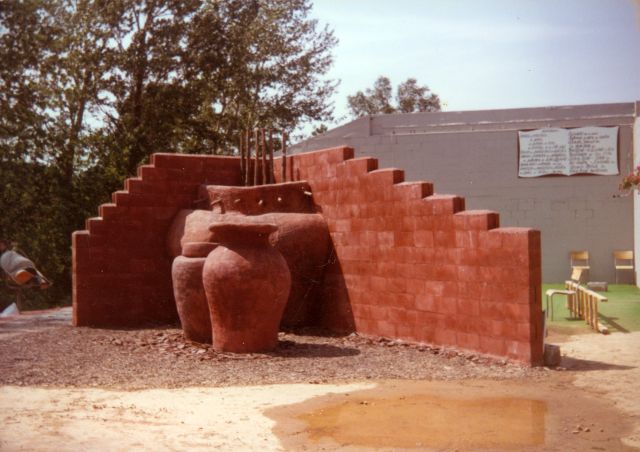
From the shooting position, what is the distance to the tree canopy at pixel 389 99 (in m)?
35.2

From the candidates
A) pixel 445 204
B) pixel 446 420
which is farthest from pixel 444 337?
pixel 446 420

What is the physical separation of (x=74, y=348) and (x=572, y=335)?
6342 millimetres

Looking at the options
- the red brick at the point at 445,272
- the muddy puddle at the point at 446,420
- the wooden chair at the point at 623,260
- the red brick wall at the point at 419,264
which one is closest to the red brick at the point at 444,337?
the red brick wall at the point at 419,264

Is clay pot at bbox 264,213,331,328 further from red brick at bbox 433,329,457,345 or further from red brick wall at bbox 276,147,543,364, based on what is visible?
red brick at bbox 433,329,457,345

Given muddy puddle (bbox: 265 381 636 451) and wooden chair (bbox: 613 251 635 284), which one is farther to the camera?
wooden chair (bbox: 613 251 635 284)

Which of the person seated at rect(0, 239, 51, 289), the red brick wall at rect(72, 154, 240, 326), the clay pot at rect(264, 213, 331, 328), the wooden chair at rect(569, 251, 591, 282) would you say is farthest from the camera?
the wooden chair at rect(569, 251, 591, 282)

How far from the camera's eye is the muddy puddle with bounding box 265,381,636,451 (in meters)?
5.16

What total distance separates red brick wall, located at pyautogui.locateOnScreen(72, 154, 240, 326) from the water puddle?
571cm

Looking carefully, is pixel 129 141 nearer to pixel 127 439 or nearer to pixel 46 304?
pixel 46 304

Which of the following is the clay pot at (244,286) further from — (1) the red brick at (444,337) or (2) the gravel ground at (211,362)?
(1) the red brick at (444,337)

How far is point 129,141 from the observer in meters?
20.6

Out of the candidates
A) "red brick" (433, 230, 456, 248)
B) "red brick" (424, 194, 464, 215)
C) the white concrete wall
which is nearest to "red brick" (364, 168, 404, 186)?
"red brick" (424, 194, 464, 215)

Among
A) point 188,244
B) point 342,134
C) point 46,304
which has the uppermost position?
point 342,134

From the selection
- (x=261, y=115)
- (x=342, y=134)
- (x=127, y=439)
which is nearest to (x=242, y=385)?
(x=127, y=439)
